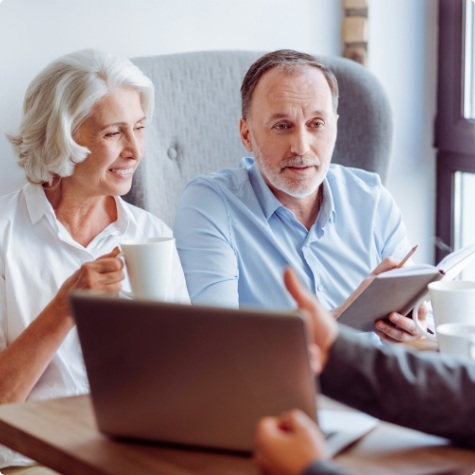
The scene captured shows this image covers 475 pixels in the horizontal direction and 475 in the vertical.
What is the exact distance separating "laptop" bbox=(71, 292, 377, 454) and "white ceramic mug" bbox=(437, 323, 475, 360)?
25 cm

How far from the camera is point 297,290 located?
118cm

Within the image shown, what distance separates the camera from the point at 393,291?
184 cm

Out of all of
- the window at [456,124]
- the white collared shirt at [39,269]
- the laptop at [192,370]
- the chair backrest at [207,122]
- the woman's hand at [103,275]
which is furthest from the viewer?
the window at [456,124]

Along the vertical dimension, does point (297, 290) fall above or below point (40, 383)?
above

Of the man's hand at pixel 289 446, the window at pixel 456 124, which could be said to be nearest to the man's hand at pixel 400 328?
the man's hand at pixel 289 446

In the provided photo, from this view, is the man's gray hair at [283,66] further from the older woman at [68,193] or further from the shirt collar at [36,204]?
the shirt collar at [36,204]

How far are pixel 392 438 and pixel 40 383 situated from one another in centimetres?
83

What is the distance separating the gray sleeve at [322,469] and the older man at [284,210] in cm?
117

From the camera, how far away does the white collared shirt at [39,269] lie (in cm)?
191

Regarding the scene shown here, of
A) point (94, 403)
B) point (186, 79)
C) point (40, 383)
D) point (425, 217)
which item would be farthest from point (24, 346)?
point (425, 217)

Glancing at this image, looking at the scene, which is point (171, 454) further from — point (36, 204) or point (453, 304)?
point (36, 204)

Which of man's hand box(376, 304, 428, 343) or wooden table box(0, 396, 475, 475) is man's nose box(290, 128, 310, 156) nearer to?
man's hand box(376, 304, 428, 343)

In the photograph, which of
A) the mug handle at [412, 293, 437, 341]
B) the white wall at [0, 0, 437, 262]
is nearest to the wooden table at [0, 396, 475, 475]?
the mug handle at [412, 293, 437, 341]

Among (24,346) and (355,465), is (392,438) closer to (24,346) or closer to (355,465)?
(355,465)
